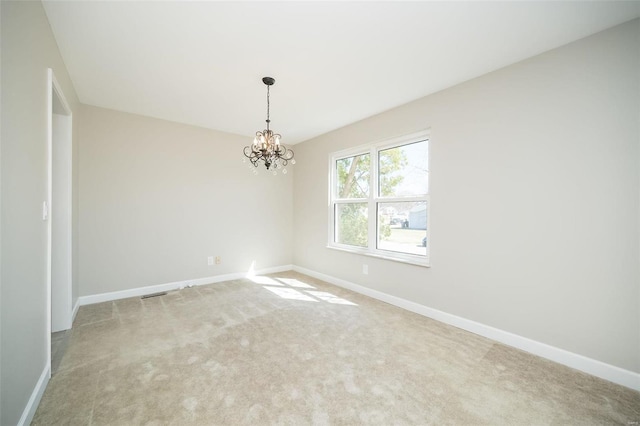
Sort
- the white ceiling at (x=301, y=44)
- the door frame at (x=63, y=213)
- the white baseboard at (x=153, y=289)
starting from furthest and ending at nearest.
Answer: the white baseboard at (x=153, y=289)
the door frame at (x=63, y=213)
the white ceiling at (x=301, y=44)

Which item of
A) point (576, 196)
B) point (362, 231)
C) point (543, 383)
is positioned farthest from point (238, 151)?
point (543, 383)

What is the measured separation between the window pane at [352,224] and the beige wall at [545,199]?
1022 millimetres

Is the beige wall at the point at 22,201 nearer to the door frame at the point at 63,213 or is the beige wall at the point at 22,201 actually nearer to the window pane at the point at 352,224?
the door frame at the point at 63,213

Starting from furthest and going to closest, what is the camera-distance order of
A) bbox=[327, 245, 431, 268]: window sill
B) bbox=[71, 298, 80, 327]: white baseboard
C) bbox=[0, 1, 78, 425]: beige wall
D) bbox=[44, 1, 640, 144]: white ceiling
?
bbox=[327, 245, 431, 268]: window sill < bbox=[71, 298, 80, 327]: white baseboard < bbox=[44, 1, 640, 144]: white ceiling < bbox=[0, 1, 78, 425]: beige wall

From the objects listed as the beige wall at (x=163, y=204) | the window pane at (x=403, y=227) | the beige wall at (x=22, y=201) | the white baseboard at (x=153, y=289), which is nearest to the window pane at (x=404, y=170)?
the window pane at (x=403, y=227)

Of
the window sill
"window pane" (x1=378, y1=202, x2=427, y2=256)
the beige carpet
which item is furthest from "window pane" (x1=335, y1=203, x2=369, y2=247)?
the beige carpet

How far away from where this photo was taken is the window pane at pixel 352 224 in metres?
4.01

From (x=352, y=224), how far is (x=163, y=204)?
2867mm

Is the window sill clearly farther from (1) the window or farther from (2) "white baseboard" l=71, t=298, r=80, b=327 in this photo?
(2) "white baseboard" l=71, t=298, r=80, b=327

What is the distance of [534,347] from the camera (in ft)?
7.39

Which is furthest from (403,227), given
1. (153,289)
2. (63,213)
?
(63,213)

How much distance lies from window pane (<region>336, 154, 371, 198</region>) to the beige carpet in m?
1.87

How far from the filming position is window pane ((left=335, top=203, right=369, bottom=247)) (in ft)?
13.1

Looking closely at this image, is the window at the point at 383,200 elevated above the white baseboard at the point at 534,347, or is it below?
above
